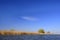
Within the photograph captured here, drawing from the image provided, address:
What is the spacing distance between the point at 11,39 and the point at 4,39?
0.74 meters

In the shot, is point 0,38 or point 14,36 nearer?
point 0,38

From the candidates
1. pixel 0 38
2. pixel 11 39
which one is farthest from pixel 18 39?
pixel 0 38

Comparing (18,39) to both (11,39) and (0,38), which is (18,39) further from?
(0,38)

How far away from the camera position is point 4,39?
48.8ft

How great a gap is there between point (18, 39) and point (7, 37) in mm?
1377

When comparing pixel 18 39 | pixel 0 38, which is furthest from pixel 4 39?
pixel 18 39

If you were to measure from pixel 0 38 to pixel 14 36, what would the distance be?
69.4 inches

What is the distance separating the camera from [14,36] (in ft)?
53.7

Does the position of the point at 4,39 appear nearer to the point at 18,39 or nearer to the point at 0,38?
the point at 0,38

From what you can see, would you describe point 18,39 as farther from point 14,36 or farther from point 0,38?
point 0,38

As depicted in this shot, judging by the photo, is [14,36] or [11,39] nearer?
[11,39]

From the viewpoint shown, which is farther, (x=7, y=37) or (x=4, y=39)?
(x=7, y=37)

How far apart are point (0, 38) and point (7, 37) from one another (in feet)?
3.61

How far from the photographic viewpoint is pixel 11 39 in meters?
15.2
